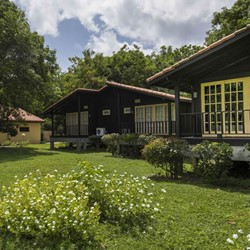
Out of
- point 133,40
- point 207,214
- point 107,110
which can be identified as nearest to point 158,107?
point 107,110

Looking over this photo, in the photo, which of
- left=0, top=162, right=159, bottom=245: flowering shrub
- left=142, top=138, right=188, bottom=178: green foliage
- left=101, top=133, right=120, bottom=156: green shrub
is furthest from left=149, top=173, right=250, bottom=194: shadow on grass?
left=101, top=133, right=120, bottom=156: green shrub

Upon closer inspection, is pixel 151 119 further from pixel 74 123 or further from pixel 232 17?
pixel 232 17

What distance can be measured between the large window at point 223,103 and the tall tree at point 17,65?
1215cm

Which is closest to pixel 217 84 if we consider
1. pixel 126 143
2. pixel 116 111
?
pixel 126 143

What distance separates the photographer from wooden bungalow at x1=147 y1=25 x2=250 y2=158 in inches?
360

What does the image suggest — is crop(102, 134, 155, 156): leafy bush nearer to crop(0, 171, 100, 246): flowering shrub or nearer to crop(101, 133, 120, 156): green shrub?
crop(101, 133, 120, 156): green shrub

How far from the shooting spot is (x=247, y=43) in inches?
350

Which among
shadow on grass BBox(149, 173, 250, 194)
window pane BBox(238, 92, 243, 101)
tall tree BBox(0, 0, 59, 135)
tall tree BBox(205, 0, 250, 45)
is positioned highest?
tall tree BBox(205, 0, 250, 45)

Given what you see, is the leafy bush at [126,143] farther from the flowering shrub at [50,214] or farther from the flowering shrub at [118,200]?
the flowering shrub at [50,214]

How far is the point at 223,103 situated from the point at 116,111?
417 inches

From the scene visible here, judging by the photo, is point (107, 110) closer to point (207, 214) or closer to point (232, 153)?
point (232, 153)

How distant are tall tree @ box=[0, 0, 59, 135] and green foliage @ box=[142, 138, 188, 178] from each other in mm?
13029

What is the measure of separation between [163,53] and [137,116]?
25301 mm

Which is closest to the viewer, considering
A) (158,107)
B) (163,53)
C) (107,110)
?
(158,107)
